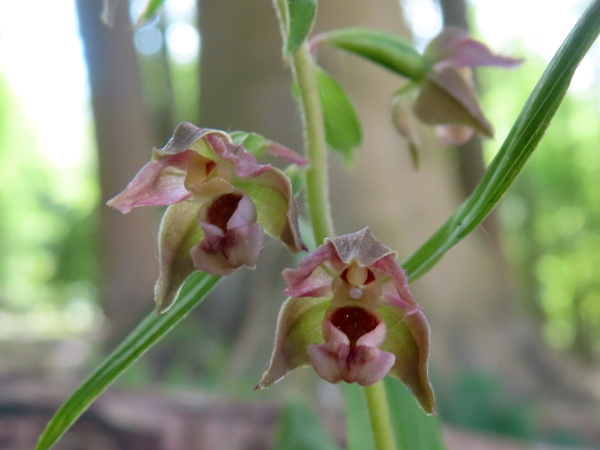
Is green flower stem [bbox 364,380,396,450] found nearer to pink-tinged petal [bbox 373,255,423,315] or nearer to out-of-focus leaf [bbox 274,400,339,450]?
pink-tinged petal [bbox 373,255,423,315]

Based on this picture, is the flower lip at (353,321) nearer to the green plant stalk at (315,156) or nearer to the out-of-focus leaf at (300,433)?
the green plant stalk at (315,156)

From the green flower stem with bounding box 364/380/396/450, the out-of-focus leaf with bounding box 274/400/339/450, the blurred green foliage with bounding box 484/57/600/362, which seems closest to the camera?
the green flower stem with bounding box 364/380/396/450

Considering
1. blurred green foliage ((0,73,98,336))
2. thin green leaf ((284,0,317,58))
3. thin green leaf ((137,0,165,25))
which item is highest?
thin green leaf ((137,0,165,25))

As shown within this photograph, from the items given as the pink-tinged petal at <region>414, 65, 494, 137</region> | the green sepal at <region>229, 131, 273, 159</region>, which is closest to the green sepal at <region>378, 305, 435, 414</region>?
the green sepal at <region>229, 131, 273, 159</region>

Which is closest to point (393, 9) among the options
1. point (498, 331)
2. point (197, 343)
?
point (498, 331)

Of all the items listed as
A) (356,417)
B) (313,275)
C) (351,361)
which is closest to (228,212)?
(313,275)

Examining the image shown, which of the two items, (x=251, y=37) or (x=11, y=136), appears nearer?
(x=251, y=37)

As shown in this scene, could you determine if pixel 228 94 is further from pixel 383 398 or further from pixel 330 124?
pixel 383 398
